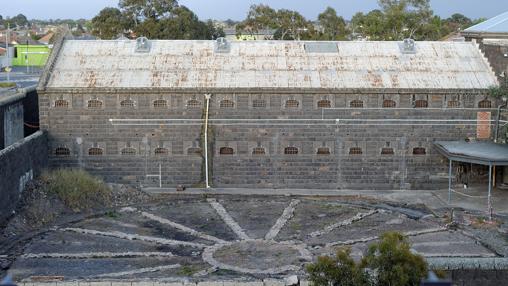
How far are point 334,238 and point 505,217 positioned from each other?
690 cm

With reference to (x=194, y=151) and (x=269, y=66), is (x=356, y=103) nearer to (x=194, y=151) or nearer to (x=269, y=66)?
(x=269, y=66)

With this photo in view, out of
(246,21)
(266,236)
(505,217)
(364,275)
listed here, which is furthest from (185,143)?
(246,21)

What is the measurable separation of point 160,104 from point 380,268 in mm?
18538

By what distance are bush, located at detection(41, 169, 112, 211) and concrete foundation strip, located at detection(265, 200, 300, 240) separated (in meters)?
6.90

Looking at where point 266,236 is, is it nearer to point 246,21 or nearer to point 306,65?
point 306,65

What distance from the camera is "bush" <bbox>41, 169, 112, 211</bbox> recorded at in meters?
27.3

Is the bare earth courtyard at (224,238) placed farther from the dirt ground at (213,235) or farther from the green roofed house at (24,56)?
the green roofed house at (24,56)

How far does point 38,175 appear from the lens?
29.1 meters

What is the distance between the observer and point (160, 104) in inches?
1222

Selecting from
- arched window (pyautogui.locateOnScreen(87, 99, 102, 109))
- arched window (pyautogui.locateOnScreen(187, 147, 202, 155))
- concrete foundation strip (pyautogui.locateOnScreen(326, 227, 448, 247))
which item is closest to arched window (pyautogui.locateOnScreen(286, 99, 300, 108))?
arched window (pyautogui.locateOnScreen(187, 147, 202, 155))

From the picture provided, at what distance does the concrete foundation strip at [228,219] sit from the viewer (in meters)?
24.5

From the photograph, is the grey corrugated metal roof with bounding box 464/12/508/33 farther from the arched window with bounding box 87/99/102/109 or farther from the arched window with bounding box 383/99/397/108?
the arched window with bounding box 87/99/102/109

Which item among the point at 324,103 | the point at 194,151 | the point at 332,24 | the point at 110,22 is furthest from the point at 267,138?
the point at 332,24

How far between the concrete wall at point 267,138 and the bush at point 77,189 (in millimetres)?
2633
